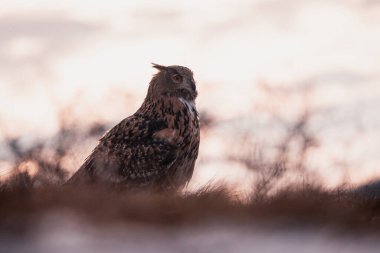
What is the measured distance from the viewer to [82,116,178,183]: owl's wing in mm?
11062

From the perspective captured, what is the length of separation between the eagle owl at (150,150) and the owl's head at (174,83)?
0.20m

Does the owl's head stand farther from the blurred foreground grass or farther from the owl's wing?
the blurred foreground grass

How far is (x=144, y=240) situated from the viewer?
6801mm

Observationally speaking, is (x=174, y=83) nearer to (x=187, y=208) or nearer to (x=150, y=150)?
(x=150, y=150)

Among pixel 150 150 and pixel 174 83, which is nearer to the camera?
pixel 150 150

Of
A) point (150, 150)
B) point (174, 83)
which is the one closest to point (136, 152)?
point (150, 150)

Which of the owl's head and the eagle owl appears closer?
the eagle owl

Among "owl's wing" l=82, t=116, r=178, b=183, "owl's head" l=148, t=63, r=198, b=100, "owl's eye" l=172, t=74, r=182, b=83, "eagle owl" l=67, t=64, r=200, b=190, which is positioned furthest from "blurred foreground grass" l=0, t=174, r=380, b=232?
"owl's eye" l=172, t=74, r=182, b=83

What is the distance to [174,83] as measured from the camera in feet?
39.4

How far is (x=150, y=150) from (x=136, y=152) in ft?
0.61

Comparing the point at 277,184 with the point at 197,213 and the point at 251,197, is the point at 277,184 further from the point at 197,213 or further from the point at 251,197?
the point at 197,213

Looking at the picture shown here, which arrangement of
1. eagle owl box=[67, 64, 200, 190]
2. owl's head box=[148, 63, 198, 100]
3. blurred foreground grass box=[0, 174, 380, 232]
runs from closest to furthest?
blurred foreground grass box=[0, 174, 380, 232], eagle owl box=[67, 64, 200, 190], owl's head box=[148, 63, 198, 100]

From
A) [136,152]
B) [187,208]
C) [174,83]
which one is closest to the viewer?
[187,208]

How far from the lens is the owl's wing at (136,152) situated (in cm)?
1106
